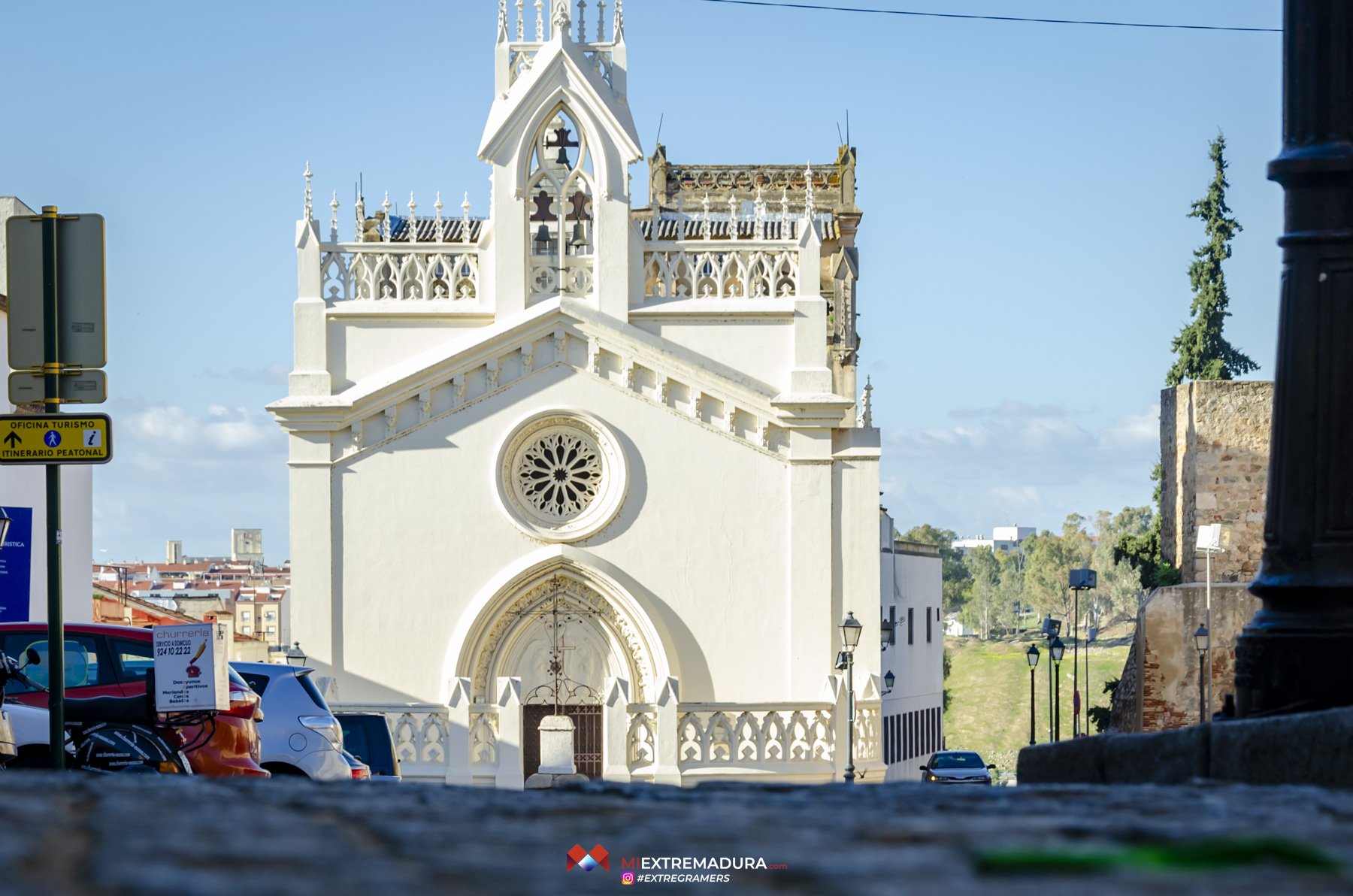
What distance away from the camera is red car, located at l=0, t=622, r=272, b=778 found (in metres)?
11.9

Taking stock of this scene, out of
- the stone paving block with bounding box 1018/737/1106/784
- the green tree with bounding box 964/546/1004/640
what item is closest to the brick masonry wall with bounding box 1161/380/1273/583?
the stone paving block with bounding box 1018/737/1106/784

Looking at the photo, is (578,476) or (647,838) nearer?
(647,838)

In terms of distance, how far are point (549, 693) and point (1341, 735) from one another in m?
19.8

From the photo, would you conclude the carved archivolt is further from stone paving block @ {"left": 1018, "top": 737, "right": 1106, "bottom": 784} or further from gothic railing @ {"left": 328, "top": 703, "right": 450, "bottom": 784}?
stone paving block @ {"left": 1018, "top": 737, "right": 1106, "bottom": 784}

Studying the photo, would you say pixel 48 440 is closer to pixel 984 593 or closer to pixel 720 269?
pixel 720 269

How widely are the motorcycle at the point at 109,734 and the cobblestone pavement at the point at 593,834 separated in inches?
277

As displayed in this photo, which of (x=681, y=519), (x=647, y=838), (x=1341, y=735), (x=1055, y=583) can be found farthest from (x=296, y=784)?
(x=1055, y=583)

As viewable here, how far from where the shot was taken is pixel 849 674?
23000 millimetres

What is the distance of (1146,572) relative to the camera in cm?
4097

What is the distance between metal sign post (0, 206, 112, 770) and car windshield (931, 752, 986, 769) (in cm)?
2648

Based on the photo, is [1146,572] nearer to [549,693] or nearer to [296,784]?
[549,693]

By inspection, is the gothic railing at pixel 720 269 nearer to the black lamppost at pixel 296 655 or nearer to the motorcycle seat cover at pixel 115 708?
the black lamppost at pixel 296 655

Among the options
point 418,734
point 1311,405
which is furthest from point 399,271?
point 1311,405

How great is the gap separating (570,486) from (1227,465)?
16577 millimetres
